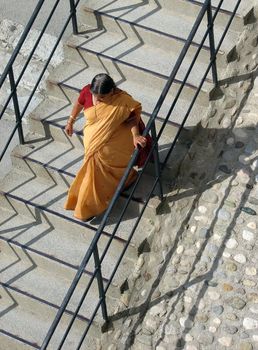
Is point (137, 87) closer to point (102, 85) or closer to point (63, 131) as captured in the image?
point (63, 131)

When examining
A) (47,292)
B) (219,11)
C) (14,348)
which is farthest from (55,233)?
(219,11)

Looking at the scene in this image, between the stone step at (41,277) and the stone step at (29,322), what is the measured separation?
55mm

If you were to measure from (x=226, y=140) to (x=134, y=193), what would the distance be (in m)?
0.82

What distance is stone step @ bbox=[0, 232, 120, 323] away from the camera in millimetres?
7301

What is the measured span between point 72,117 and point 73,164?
47cm

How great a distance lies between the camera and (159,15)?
8094mm

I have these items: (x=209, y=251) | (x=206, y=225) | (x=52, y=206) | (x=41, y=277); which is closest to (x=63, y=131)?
(x=52, y=206)

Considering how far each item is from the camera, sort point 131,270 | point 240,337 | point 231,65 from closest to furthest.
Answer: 1. point 240,337
2. point 131,270
3. point 231,65

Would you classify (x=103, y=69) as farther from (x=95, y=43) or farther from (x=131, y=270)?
(x=131, y=270)

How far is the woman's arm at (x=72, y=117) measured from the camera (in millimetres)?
7312

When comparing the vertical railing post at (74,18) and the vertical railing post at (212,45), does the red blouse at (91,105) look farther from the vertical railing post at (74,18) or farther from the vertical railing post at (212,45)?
the vertical railing post at (74,18)

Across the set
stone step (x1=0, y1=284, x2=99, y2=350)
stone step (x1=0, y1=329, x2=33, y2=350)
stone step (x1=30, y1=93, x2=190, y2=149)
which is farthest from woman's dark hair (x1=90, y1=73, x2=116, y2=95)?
stone step (x1=0, y1=329, x2=33, y2=350)

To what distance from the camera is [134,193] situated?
744 centimetres

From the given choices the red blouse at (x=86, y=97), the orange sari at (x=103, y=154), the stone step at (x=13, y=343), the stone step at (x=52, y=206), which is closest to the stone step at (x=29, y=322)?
the stone step at (x=13, y=343)
